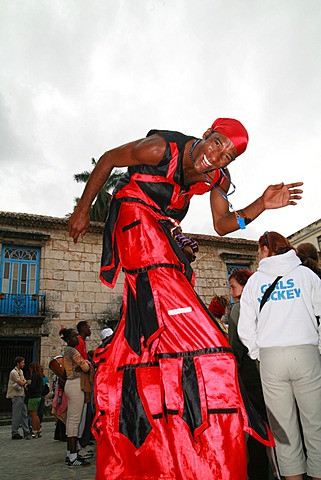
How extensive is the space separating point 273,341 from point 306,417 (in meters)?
0.51

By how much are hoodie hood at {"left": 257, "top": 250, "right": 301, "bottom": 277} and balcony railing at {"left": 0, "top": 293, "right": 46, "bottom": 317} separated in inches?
577

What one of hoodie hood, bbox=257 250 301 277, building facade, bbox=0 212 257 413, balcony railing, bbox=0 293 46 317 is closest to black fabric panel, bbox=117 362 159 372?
hoodie hood, bbox=257 250 301 277

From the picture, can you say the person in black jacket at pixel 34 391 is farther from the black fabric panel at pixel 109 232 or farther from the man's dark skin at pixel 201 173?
the man's dark skin at pixel 201 173

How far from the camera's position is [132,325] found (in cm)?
219

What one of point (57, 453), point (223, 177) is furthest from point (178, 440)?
point (57, 453)

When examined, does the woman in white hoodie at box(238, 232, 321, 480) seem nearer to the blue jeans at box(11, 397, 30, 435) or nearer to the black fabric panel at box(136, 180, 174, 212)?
the black fabric panel at box(136, 180, 174, 212)

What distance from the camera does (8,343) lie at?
53.9 ft

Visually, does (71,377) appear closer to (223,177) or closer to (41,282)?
(223,177)

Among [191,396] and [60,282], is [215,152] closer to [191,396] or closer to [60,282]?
[191,396]

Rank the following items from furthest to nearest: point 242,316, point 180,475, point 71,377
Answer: point 71,377, point 242,316, point 180,475

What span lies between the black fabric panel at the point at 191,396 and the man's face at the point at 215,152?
107cm

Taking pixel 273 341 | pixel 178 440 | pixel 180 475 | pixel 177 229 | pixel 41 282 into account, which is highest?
pixel 41 282

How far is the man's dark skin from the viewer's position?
87.6 inches

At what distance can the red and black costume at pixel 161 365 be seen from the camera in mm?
1761
